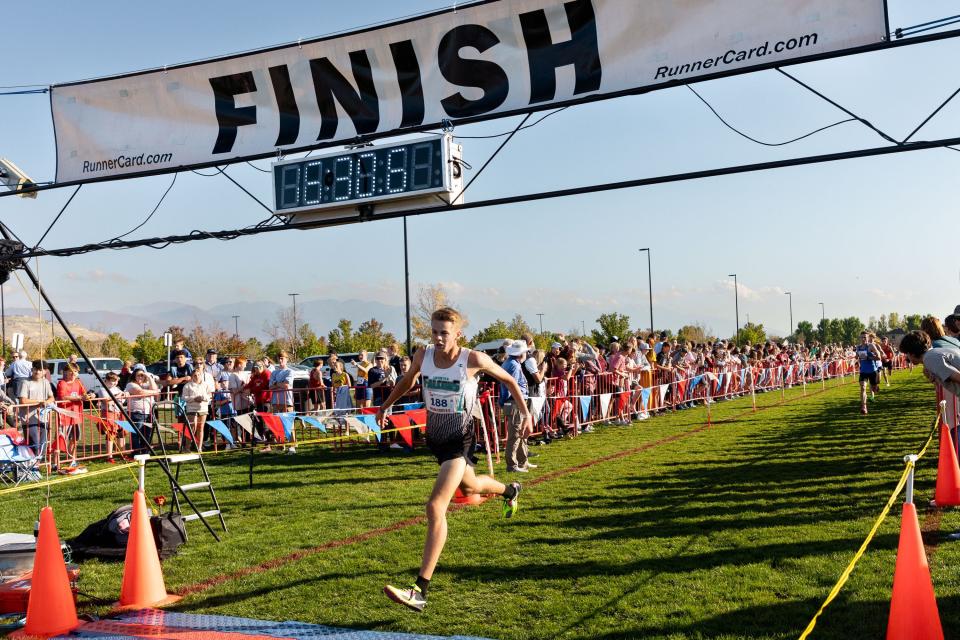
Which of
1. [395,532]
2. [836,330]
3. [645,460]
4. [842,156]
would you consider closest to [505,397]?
[645,460]

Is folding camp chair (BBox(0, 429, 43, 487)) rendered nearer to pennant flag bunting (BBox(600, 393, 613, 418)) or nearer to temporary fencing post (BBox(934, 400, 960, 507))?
pennant flag bunting (BBox(600, 393, 613, 418))

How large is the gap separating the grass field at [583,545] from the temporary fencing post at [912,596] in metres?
0.41

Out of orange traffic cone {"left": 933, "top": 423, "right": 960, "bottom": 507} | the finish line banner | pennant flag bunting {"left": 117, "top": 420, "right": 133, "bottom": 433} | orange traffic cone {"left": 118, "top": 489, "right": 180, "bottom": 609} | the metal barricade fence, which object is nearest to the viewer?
orange traffic cone {"left": 118, "top": 489, "right": 180, "bottom": 609}

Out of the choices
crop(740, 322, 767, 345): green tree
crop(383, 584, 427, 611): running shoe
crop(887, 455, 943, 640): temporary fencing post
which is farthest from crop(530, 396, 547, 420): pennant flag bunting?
crop(740, 322, 767, 345): green tree

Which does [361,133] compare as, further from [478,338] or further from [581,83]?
[478,338]

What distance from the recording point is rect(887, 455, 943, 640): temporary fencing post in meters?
4.34

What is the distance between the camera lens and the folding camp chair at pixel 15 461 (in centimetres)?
1279

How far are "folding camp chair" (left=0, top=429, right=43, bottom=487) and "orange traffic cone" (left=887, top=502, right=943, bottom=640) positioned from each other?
40.5ft

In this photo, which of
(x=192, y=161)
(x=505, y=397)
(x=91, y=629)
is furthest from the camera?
(x=505, y=397)

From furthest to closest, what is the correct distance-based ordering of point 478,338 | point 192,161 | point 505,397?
1. point 478,338
2. point 505,397
3. point 192,161

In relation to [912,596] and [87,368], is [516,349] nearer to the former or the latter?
[912,596]

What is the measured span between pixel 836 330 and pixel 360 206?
13745cm

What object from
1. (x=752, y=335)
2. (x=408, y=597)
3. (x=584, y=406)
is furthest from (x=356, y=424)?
(x=752, y=335)

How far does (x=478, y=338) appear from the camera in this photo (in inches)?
2506
